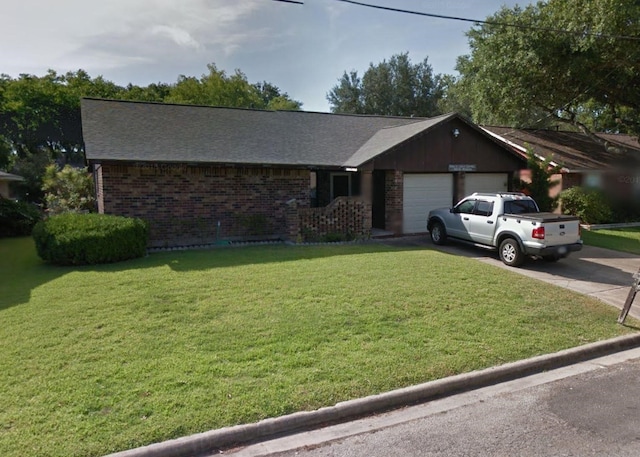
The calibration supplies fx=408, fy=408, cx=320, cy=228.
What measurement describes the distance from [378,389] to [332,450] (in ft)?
3.14

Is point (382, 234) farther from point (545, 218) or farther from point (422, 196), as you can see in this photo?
point (545, 218)

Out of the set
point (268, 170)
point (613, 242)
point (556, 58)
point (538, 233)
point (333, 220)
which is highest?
point (556, 58)

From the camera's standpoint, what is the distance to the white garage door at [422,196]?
47.1 feet

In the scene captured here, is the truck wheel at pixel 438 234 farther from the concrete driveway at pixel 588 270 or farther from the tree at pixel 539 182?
the tree at pixel 539 182

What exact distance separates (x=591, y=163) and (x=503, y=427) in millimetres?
19960

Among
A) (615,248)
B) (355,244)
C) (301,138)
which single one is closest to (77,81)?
(301,138)

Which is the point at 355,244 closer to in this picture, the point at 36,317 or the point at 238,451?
the point at 36,317

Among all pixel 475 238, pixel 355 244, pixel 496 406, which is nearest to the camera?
pixel 496 406

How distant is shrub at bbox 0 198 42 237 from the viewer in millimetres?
16328

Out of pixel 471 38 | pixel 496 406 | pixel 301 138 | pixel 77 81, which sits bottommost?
pixel 496 406

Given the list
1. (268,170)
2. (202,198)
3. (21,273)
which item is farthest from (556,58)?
(21,273)

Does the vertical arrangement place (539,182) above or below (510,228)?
above

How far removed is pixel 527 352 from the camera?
5.18 metres

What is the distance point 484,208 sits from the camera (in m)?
10.9
